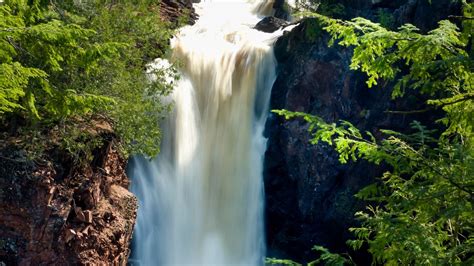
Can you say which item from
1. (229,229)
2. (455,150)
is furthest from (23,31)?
(229,229)

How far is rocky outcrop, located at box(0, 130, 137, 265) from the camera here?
8.65 meters

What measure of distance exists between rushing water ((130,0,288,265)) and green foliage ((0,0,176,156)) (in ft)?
11.1

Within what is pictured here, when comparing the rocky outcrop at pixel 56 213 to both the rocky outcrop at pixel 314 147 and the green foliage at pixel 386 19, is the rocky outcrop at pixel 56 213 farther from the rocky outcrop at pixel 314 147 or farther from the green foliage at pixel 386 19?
the green foliage at pixel 386 19

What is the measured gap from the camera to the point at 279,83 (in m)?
18.1

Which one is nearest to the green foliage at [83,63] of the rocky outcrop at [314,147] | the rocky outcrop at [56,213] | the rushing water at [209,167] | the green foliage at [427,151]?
the rocky outcrop at [56,213]

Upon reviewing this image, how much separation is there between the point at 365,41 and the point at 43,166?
21.3 feet

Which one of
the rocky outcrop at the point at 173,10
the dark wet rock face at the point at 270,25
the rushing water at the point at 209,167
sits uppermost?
the rocky outcrop at the point at 173,10

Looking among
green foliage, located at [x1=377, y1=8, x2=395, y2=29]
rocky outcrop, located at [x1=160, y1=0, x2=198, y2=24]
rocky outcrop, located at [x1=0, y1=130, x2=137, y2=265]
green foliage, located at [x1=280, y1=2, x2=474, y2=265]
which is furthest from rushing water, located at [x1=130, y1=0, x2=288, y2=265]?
green foliage, located at [x1=280, y1=2, x2=474, y2=265]

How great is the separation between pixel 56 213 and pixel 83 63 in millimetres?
3408

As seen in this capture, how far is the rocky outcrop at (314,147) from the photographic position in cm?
1561

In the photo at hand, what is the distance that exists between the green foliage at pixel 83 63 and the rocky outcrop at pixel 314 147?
5.51 metres

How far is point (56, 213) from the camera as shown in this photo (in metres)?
9.01

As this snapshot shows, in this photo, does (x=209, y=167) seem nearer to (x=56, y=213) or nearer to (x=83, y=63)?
(x=56, y=213)

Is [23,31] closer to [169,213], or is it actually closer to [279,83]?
[169,213]
